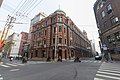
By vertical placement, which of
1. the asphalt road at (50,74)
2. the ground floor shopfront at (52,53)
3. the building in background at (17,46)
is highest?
the building in background at (17,46)

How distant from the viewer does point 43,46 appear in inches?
1300

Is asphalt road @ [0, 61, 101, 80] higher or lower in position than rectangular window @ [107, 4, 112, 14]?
lower

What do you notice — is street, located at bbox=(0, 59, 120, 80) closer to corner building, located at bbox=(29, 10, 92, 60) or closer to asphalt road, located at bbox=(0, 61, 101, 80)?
asphalt road, located at bbox=(0, 61, 101, 80)

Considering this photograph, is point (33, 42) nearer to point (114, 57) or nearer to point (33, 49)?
point (33, 49)

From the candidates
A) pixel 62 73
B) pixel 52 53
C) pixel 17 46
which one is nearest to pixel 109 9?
pixel 52 53

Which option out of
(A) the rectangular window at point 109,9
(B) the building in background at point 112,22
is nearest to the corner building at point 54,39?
(B) the building in background at point 112,22

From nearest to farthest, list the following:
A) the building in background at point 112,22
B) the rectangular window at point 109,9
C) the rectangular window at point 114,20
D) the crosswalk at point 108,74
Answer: the crosswalk at point 108,74 < the building in background at point 112,22 < the rectangular window at point 114,20 < the rectangular window at point 109,9

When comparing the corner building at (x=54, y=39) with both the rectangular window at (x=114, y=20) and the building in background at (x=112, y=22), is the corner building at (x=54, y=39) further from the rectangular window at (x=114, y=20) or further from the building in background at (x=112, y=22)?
the rectangular window at (x=114, y=20)

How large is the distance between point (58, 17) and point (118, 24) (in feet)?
61.7

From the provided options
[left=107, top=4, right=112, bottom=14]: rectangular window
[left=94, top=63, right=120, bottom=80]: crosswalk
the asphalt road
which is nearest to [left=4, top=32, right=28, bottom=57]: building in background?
[left=107, top=4, right=112, bottom=14]: rectangular window

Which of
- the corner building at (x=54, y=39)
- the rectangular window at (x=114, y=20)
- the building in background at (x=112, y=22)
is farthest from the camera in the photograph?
the corner building at (x=54, y=39)

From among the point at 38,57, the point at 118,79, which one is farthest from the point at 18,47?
the point at 118,79

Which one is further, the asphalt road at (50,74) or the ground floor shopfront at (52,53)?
the ground floor shopfront at (52,53)

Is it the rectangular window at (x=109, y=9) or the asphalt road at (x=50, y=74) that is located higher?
the rectangular window at (x=109, y=9)
